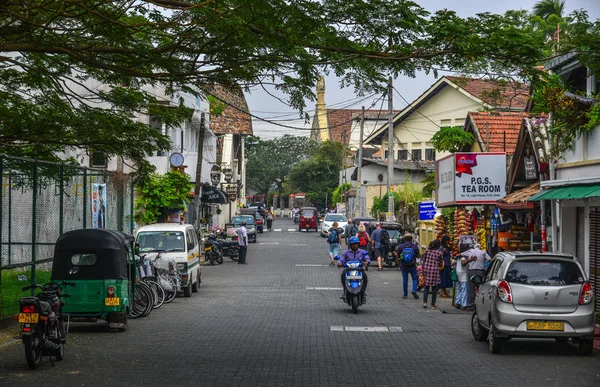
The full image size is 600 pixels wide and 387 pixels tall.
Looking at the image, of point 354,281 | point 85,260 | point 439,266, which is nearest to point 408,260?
point 439,266

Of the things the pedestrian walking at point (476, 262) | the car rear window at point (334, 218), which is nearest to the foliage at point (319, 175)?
the car rear window at point (334, 218)

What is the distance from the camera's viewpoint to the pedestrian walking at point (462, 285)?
2178cm

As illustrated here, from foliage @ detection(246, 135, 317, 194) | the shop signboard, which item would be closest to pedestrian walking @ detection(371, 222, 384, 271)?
the shop signboard

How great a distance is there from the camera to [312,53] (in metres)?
12.3

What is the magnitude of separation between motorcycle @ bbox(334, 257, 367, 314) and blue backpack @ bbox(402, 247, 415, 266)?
3.84 meters

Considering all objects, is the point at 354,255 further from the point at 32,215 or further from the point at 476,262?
the point at 32,215

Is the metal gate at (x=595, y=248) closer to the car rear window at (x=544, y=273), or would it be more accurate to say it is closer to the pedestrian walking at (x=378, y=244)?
the car rear window at (x=544, y=273)

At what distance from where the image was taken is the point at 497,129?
3372cm

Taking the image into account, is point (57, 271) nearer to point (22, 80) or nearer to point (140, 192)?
point (22, 80)

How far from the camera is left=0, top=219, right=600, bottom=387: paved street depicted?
11.5 metres

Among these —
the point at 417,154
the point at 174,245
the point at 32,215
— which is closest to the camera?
the point at 32,215

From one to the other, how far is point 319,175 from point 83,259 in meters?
93.4

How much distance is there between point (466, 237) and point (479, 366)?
10609mm

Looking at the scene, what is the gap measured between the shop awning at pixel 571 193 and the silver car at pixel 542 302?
2.89 meters
